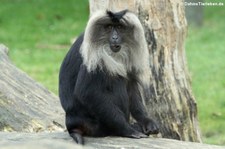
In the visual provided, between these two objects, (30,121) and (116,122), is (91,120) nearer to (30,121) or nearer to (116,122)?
(116,122)

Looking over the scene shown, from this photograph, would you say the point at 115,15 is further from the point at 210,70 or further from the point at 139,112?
the point at 210,70

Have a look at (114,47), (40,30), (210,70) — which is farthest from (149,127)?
(40,30)

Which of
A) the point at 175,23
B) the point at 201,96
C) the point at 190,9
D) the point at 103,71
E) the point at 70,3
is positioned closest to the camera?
the point at 103,71

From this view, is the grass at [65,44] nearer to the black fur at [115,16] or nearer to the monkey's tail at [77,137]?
the monkey's tail at [77,137]

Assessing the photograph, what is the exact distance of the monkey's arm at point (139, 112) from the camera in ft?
20.7

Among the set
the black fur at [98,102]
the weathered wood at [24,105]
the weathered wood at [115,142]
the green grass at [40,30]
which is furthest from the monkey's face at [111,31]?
the green grass at [40,30]

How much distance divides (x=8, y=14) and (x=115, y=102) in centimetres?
1275

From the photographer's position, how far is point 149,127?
6355mm

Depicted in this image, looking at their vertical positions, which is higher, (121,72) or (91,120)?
(121,72)

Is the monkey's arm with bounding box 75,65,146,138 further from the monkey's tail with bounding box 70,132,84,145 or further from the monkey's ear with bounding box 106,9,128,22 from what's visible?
the monkey's ear with bounding box 106,9,128,22

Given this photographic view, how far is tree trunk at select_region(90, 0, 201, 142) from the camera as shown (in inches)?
272

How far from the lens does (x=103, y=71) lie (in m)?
5.88

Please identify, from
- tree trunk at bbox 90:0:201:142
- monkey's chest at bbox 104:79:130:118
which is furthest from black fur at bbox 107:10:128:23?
tree trunk at bbox 90:0:201:142

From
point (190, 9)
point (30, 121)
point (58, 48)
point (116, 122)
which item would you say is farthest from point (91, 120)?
point (190, 9)
